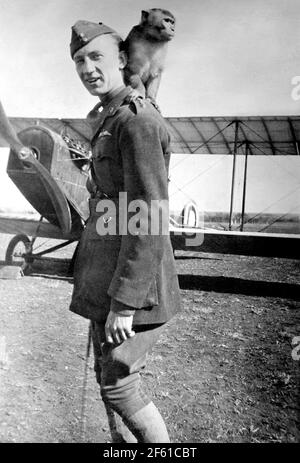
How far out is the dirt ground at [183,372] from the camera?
1.85m

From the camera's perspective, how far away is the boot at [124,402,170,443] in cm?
113

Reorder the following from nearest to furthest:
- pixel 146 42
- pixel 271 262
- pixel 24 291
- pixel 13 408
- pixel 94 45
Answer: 1. pixel 94 45
2. pixel 146 42
3. pixel 13 408
4. pixel 24 291
5. pixel 271 262

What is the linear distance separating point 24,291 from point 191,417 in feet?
11.1

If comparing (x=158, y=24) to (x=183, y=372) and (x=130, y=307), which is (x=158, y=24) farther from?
(x=183, y=372)

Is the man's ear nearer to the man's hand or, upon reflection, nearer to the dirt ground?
the man's hand

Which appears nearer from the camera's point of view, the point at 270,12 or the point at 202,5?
the point at 270,12

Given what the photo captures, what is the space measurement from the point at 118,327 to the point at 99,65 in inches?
34.9

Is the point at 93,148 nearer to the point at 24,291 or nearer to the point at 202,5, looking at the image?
the point at 202,5

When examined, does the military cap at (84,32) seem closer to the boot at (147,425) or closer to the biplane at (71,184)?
the boot at (147,425)

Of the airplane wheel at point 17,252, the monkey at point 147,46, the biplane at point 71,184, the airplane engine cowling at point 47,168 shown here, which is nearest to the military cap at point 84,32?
the monkey at point 147,46

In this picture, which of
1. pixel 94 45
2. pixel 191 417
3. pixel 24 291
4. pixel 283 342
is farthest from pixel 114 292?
pixel 24 291

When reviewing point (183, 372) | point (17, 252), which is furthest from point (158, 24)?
point (17, 252)

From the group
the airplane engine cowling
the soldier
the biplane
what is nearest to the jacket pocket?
the soldier
